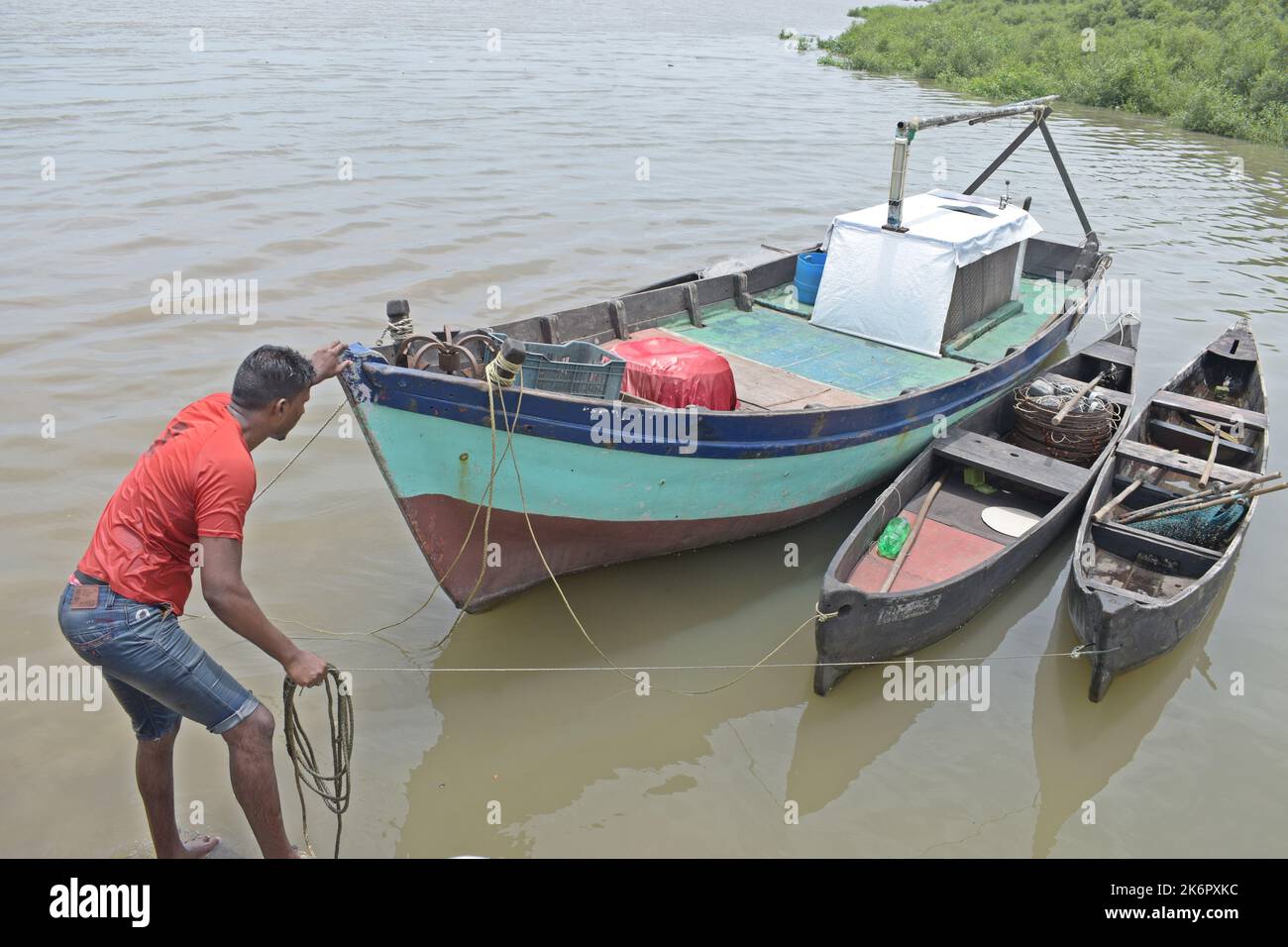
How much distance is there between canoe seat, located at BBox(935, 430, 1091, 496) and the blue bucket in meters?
2.49

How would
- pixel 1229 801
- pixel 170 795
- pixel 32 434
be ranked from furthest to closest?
1. pixel 32 434
2. pixel 1229 801
3. pixel 170 795

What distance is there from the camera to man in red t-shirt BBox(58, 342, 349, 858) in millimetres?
3791

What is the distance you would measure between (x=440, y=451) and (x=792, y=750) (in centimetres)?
290

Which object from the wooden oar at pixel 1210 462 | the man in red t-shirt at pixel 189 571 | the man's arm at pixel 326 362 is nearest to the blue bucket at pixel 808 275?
the wooden oar at pixel 1210 462

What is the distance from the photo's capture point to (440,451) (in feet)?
19.2

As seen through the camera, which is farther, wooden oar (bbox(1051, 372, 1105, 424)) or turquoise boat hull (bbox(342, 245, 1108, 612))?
wooden oar (bbox(1051, 372, 1105, 424))

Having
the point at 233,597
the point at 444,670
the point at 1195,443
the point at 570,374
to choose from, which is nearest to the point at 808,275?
the point at 1195,443

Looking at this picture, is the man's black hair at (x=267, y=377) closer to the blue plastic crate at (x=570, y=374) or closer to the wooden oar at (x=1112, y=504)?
the blue plastic crate at (x=570, y=374)

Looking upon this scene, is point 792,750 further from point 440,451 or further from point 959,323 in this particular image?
point 959,323

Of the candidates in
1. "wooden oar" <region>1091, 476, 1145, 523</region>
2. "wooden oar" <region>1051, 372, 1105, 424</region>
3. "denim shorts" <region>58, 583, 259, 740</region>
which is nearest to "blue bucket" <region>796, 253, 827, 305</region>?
"wooden oar" <region>1051, 372, 1105, 424</region>

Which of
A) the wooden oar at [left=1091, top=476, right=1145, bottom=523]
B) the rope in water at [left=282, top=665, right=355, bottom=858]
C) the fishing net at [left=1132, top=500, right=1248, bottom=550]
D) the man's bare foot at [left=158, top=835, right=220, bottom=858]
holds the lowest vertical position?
the man's bare foot at [left=158, top=835, right=220, bottom=858]

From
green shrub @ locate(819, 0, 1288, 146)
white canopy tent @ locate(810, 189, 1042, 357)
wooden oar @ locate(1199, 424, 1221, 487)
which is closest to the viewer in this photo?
wooden oar @ locate(1199, 424, 1221, 487)

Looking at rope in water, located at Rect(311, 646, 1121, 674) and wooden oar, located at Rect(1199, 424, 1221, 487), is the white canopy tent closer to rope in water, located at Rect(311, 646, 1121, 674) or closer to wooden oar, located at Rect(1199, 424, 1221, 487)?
wooden oar, located at Rect(1199, 424, 1221, 487)

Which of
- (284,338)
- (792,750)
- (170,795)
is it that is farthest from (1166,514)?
(284,338)
